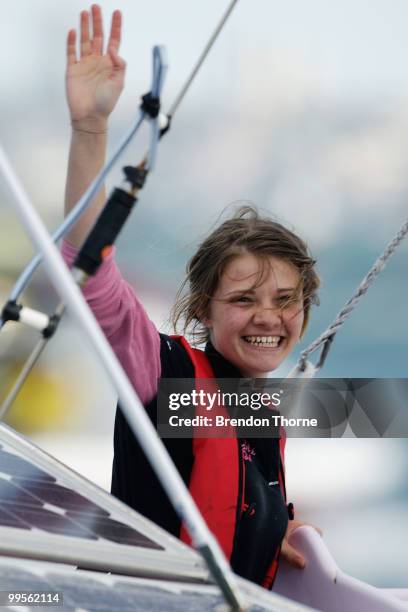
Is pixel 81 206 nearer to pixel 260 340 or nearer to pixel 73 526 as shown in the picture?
pixel 73 526

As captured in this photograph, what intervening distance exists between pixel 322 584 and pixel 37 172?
1060mm

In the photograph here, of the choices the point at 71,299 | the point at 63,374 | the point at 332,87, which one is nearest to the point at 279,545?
the point at 71,299

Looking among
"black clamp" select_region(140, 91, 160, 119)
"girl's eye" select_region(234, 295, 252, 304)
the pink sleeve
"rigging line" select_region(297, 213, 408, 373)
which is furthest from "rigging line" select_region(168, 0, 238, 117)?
"rigging line" select_region(297, 213, 408, 373)

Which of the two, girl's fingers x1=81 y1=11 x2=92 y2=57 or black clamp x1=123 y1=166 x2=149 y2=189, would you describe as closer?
black clamp x1=123 y1=166 x2=149 y2=189

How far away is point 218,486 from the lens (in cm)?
97

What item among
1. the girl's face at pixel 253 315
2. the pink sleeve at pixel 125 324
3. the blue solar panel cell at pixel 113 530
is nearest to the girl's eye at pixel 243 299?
the girl's face at pixel 253 315

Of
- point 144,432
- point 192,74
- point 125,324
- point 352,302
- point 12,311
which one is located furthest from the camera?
point 352,302

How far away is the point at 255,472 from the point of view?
40.7 inches

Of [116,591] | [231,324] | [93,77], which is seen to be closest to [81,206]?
[93,77]

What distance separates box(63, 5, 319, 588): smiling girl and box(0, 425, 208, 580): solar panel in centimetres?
19

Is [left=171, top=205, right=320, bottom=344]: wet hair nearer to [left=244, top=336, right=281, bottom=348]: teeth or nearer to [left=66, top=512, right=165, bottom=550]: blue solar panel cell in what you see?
[left=244, top=336, right=281, bottom=348]: teeth

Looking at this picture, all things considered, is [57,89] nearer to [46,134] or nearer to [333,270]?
[46,134]

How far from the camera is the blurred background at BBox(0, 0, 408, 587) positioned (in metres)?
1.72

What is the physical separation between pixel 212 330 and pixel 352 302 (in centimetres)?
33
